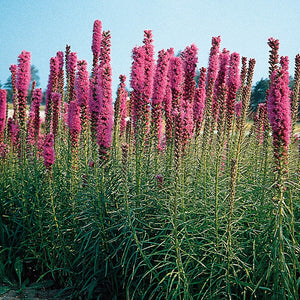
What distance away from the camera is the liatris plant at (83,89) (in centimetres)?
418

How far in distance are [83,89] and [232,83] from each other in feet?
5.59

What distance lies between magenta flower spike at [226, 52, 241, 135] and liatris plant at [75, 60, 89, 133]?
1613 millimetres

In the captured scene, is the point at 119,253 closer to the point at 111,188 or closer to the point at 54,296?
the point at 111,188

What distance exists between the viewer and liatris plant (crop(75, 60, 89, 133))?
4184mm

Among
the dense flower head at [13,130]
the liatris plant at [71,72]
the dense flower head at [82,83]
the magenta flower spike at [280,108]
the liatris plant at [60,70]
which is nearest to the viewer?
the magenta flower spike at [280,108]

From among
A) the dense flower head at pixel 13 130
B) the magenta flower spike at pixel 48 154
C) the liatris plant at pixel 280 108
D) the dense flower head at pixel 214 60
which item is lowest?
the magenta flower spike at pixel 48 154

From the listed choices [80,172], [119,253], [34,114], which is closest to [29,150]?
[34,114]

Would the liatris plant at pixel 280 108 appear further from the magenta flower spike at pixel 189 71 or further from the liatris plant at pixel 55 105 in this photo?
the liatris plant at pixel 55 105

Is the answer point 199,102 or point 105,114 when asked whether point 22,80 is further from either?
point 199,102

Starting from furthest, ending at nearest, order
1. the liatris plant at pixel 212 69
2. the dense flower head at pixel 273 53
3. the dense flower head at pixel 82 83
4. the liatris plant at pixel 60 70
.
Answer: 1. the liatris plant at pixel 60 70
2. the liatris plant at pixel 212 69
3. the dense flower head at pixel 82 83
4. the dense flower head at pixel 273 53

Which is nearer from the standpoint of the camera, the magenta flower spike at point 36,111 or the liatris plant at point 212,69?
the liatris plant at point 212,69

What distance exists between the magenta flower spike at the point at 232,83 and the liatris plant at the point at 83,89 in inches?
63.5

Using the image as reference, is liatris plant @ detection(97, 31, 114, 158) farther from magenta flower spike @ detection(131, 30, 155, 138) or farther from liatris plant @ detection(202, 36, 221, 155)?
liatris plant @ detection(202, 36, 221, 155)

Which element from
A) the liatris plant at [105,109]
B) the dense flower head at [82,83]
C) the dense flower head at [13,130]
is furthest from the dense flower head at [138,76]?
the dense flower head at [13,130]
